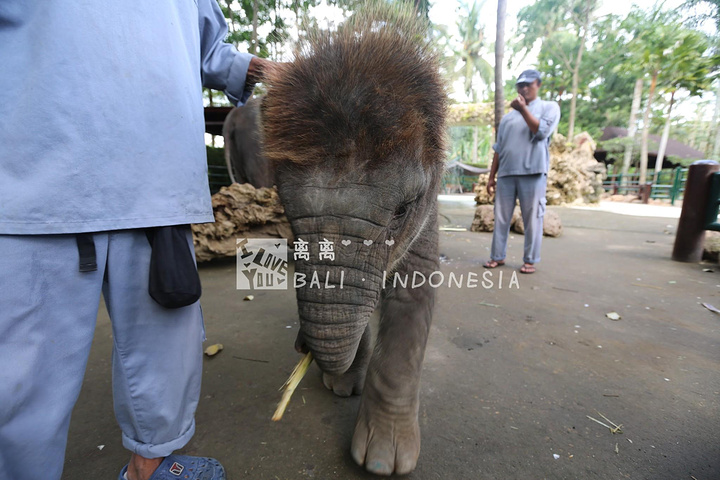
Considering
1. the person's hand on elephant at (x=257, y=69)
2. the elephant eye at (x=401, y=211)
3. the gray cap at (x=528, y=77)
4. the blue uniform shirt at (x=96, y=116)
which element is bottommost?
the elephant eye at (x=401, y=211)

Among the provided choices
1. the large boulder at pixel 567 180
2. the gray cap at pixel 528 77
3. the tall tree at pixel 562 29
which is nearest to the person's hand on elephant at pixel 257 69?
the gray cap at pixel 528 77

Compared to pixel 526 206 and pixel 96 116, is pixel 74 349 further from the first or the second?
pixel 526 206

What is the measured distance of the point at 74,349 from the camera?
121 cm

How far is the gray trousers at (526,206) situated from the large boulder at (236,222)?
305cm

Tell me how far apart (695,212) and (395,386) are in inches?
243

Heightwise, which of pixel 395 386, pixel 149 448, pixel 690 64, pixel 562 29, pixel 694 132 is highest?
pixel 562 29

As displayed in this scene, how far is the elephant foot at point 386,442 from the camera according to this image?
1.58 m

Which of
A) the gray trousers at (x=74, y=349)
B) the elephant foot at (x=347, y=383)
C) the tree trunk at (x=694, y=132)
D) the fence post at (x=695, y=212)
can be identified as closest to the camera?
the gray trousers at (x=74, y=349)

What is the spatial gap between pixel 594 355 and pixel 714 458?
98 centimetres

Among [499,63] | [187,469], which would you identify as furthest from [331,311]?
[499,63]

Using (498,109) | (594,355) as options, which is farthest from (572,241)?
(594,355)

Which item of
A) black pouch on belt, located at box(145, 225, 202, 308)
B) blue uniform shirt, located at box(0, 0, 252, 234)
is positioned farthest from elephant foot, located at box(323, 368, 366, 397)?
blue uniform shirt, located at box(0, 0, 252, 234)

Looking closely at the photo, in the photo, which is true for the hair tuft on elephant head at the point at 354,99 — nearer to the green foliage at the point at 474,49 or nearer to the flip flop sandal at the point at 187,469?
the flip flop sandal at the point at 187,469

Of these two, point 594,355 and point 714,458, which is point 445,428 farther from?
point 594,355
